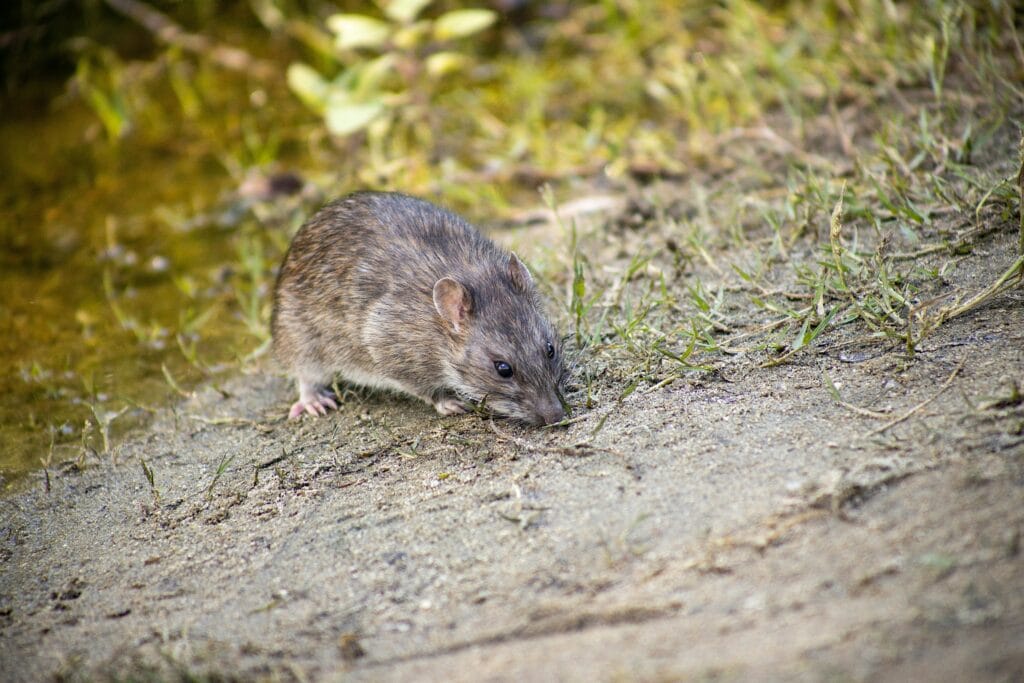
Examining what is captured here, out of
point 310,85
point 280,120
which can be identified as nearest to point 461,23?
point 310,85

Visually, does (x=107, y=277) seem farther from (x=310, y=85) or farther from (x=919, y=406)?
(x=919, y=406)

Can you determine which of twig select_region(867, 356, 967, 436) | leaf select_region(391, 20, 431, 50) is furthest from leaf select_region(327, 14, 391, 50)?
twig select_region(867, 356, 967, 436)

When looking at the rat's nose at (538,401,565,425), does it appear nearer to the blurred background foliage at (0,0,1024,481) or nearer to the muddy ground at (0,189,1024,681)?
the muddy ground at (0,189,1024,681)

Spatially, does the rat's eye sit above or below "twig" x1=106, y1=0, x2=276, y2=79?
below

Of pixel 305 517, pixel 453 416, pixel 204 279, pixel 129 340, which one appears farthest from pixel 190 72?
pixel 305 517

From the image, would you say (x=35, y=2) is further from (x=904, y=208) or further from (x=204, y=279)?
(x=904, y=208)
